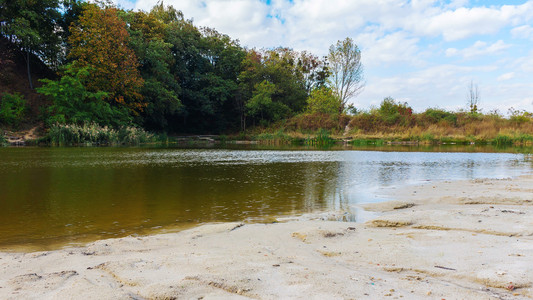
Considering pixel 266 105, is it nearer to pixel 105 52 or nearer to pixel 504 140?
pixel 105 52

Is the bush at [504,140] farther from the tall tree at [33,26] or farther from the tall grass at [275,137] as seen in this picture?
the tall tree at [33,26]

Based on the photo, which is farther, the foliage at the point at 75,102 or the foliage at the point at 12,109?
the foliage at the point at 75,102

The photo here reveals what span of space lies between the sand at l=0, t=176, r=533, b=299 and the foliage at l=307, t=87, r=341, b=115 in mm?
39720

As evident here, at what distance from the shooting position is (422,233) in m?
3.89

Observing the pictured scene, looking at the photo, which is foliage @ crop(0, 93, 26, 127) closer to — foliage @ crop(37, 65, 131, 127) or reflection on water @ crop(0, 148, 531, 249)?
foliage @ crop(37, 65, 131, 127)

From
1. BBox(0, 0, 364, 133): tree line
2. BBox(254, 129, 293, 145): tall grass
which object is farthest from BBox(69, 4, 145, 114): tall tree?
BBox(254, 129, 293, 145): tall grass

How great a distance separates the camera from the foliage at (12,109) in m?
27.9

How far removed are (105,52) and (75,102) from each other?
5120 millimetres

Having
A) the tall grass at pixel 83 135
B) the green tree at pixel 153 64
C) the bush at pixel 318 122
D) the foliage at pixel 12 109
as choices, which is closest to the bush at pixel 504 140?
the bush at pixel 318 122

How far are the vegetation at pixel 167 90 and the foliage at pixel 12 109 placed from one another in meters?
0.08

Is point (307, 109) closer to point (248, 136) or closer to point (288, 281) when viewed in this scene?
point (248, 136)

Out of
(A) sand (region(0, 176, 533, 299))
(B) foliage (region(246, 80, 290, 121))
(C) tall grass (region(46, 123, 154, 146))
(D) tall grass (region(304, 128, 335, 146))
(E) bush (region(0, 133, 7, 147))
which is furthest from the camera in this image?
(B) foliage (region(246, 80, 290, 121))

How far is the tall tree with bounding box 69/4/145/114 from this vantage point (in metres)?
30.5

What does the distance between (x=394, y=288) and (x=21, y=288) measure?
8.24 ft
